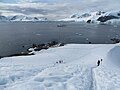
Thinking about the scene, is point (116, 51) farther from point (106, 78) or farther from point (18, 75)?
point (18, 75)

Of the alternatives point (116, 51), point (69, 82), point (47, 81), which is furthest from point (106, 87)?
point (116, 51)

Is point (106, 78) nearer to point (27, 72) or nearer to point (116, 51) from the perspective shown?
point (27, 72)

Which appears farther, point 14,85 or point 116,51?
point 116,51

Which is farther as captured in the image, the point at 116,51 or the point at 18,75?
the point at 116,51

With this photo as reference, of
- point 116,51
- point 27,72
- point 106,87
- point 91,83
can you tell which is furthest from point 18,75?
point 116,51

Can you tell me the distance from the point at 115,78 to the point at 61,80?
23.3 feet

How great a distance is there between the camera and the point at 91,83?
22.1 meters

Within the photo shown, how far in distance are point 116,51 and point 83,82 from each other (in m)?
28.1

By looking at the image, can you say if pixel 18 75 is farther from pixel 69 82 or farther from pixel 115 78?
pixel 115 78

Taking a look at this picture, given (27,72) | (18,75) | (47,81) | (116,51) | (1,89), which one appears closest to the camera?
(1,89)

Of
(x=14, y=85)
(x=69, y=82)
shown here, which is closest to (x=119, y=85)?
(x=69, y=82)

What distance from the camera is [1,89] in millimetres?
18219

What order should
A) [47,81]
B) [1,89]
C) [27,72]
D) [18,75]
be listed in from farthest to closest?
1. [27,72]
2. [18,75]
3. [47,81]
4. [1,89]

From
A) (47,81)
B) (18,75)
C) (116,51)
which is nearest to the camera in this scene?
(47,81)
